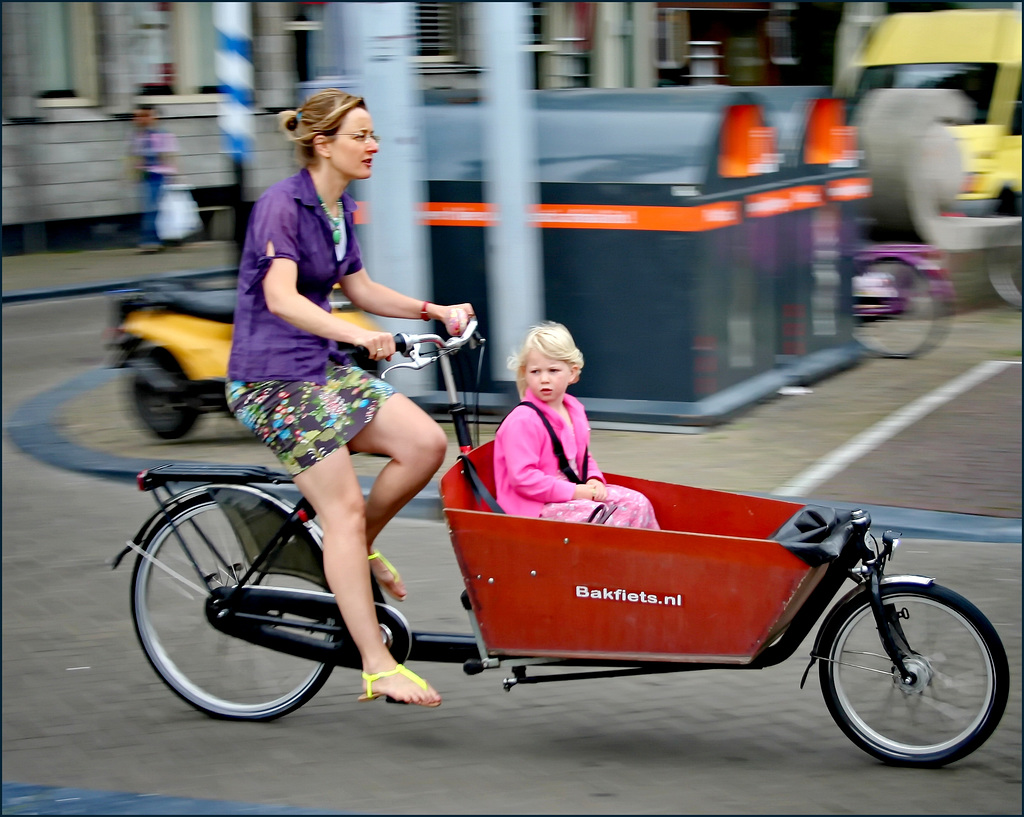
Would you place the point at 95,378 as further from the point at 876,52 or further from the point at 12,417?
the point at 876,52

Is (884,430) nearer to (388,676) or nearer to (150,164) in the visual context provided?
(388,676)

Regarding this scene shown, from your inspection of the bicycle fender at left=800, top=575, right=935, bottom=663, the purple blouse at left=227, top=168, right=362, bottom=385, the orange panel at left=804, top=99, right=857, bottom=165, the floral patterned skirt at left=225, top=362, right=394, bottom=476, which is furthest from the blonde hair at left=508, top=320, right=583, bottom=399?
the orange panel at left=804, top=99, right=857, bottom=165

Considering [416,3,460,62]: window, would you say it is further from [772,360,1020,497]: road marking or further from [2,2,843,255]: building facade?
[772,360,1020,497]: road marking

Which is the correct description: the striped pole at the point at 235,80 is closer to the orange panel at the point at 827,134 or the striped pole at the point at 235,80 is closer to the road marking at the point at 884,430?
the orange panel at the point at 827,134

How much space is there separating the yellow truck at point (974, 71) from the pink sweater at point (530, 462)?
1197 centimetres

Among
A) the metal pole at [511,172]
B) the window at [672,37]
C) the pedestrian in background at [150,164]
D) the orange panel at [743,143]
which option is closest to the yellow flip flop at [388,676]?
the metal pole at [511,172]

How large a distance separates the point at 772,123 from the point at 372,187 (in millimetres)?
2568

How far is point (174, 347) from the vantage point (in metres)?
7.51

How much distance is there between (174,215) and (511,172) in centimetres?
1191

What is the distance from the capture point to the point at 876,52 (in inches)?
653

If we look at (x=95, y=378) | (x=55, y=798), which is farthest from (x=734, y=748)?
(x=95, y=378)

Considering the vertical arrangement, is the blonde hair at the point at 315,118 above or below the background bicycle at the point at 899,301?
above

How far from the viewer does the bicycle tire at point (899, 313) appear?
10.1 meters

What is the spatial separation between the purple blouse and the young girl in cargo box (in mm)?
565
